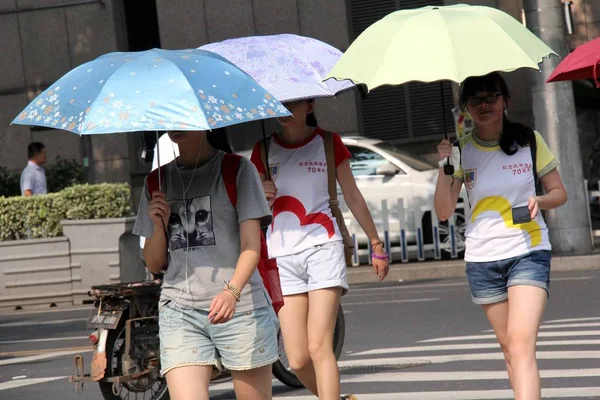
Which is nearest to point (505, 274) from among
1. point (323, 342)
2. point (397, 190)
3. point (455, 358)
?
point (323, 342)

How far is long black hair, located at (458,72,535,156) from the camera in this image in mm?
6449

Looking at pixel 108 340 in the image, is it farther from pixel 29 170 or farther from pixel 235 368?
pixel 29 170

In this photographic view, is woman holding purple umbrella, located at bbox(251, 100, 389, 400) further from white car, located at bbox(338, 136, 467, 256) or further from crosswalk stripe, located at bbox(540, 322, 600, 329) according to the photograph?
white car, located at bbox(338, 136, 467, 256)

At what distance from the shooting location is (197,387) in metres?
5.54

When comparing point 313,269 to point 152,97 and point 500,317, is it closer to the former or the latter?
point 500,317

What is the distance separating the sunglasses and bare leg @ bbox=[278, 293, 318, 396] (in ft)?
4.47

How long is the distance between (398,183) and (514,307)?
1239 cm

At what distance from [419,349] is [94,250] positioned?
759 cm

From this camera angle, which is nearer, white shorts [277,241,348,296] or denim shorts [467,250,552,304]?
denim shorts [467,250,552,304]

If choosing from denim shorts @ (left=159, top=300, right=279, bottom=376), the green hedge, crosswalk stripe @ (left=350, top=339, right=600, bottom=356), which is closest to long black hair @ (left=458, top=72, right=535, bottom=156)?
denim shorts @ (left=159, top=300, right=279, bottom=376)

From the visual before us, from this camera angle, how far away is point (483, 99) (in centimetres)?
645

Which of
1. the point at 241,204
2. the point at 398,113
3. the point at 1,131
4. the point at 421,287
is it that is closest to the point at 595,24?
the point at 398,113

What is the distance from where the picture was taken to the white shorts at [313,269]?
6988mm

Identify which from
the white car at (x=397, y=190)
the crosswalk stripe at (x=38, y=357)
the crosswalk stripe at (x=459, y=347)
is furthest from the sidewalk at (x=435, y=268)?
the crosswalk stripe at (x=459, y=347)
